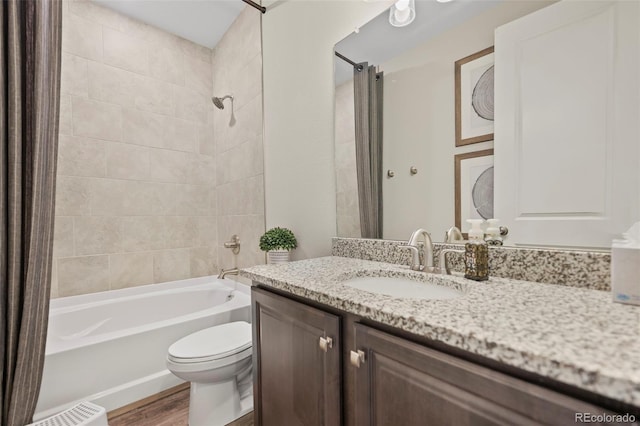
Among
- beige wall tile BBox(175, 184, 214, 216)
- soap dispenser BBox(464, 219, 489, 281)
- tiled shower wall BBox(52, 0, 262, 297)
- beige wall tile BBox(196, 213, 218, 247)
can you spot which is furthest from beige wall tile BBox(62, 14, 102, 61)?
soap dispenser BBox(464, 219, 489, 281)

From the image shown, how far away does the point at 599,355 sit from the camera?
0.38 meters

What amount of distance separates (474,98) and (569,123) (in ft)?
0.95

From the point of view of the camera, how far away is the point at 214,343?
1.48m

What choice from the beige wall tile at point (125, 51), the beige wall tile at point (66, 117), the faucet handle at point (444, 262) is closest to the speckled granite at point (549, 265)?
the faucet handle at point (444, 262)

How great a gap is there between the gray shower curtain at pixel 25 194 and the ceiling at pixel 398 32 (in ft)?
4.27

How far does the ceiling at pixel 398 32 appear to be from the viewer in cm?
101

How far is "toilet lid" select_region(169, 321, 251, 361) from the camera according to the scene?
53.0 inches

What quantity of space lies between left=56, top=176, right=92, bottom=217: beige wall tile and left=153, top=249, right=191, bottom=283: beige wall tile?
0.61 meters

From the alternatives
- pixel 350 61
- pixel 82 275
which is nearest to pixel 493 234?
pixel 350 61

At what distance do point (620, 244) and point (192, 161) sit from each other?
109 inches

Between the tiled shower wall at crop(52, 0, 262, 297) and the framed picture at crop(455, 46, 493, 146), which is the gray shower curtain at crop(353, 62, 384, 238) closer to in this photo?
the framed picture at crop(455, 46, 493, 146)

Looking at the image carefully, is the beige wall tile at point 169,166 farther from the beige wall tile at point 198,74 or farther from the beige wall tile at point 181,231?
the beige wall tile at point 198,74

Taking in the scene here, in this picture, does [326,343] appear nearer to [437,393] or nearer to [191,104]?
[437,393]

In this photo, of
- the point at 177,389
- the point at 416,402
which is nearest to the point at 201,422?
the point at 177,389
